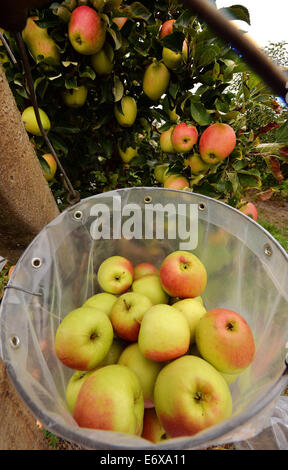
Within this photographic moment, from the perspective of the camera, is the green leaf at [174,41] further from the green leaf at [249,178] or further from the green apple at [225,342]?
the green apple at [225,342]

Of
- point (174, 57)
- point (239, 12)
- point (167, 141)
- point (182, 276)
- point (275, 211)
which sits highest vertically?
point (239, 12)

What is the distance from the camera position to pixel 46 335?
61 cm

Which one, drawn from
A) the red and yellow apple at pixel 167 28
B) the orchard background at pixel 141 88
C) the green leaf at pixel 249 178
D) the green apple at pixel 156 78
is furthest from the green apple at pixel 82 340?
the red and yellow apple at pixel 167 28

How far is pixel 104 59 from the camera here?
2.45 feet

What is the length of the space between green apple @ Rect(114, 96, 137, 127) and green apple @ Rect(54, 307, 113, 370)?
627mm

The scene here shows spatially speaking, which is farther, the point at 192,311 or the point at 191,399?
the point at 192,311

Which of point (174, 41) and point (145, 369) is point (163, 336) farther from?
point (174, 41)

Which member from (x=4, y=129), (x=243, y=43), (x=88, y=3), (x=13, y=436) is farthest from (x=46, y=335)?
(x=88, y=3)

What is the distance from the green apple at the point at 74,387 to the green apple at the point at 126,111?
0.75 m

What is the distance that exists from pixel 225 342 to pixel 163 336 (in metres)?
0.13

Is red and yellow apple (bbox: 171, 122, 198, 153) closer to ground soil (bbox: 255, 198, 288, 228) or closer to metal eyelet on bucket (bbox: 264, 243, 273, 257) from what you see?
metal eyelet on bucket (bbox: 264, 243, 273, 257)

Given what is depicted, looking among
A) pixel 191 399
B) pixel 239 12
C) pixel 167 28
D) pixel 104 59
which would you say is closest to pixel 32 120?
pixel 104 59

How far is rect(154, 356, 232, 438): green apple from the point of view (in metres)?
0.46
